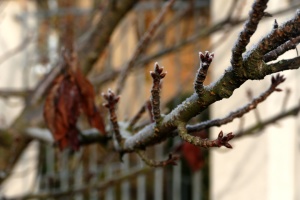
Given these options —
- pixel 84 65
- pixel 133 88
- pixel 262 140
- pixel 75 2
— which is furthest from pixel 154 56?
pixel 75 2

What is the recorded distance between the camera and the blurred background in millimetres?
2635

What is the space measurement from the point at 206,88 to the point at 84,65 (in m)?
1.30

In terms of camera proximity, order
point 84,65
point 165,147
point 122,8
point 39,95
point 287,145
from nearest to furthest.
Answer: point 122,8, point 84,65, point 39,95, point 287,145, point 165,147

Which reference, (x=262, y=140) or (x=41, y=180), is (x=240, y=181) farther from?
(x=41, y=180)

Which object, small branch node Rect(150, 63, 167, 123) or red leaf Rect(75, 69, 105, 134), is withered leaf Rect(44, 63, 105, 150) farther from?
small branch node Rect(150, 63, 167, 123)

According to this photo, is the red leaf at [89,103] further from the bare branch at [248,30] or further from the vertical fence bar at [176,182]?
the vertical fence bar at [176,182]

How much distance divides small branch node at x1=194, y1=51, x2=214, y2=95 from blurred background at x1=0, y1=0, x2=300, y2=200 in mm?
1268

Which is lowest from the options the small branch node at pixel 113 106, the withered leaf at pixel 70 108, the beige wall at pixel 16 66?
the small branch node at pixel 113 106

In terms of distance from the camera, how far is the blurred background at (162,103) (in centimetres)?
263

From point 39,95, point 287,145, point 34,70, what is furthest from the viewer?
point 34,70

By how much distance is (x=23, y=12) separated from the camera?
4543 mm

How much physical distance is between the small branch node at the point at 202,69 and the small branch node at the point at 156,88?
2.4 inches

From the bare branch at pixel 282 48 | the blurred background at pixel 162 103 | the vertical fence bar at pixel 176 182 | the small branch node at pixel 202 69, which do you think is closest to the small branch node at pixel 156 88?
the small branch node at pixel 202 69

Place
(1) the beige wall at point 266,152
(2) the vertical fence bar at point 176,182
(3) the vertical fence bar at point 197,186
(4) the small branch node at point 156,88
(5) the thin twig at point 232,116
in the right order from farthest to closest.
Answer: (2) the vertical fence bar at point 176,182
(3) the vertical fence bar at point 197,186
(1) the beige wall at point 266,152
(5) the thin twig at point 232,116
(4) the small branch node at point 156,88
